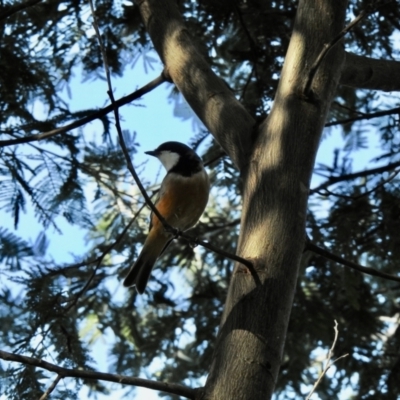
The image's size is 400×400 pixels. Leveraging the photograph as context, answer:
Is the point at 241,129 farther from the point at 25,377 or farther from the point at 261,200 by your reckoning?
the point at 25,377

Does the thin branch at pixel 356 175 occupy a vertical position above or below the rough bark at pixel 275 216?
above

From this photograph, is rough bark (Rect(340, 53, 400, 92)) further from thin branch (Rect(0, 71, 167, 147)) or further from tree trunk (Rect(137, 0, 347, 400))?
thin branch (Rect(0, 71, 167, 147))

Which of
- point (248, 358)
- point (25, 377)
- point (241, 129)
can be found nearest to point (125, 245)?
point (25, 377)

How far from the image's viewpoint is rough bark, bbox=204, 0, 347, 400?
2271 mm

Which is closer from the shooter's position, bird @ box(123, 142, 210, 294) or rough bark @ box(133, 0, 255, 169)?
rough bark @ box(133, 0, 255, 169)

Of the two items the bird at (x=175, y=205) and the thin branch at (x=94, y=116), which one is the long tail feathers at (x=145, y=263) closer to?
the bird at (x=175, y=205)

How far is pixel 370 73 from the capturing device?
3271 mm

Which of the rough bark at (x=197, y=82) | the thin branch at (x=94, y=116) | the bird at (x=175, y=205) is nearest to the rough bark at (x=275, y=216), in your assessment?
the rough bark at (x=197, y=82)

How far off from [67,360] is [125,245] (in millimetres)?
1176

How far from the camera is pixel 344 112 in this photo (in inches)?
224

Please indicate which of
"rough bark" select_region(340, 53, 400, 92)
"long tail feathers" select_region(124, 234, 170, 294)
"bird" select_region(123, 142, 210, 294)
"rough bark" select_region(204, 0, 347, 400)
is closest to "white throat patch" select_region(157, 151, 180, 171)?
"bird" select_region(123, 142, 210, 294)

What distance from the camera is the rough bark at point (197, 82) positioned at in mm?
2859

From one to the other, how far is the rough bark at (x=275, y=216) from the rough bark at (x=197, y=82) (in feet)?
0.34

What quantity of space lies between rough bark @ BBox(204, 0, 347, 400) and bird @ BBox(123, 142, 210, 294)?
61.5 inches
